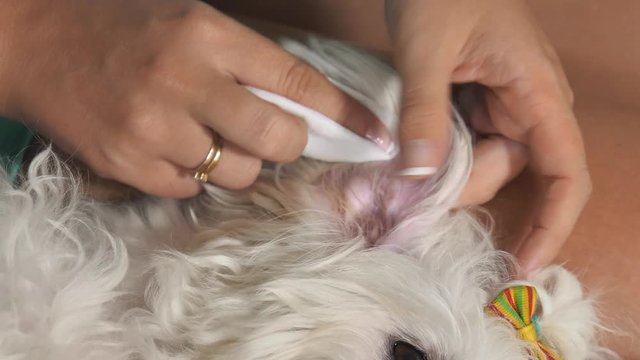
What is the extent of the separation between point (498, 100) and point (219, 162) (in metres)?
0.33

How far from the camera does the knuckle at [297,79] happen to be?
880 millimetres

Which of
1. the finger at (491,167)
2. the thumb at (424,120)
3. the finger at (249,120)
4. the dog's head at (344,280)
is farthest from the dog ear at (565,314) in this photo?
the finger at (249,120)

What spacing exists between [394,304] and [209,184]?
0.90 feet

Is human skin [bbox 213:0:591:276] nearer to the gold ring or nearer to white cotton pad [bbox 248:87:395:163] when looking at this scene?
white cotton pad [bbox 248:87:395:163]

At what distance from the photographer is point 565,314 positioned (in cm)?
95

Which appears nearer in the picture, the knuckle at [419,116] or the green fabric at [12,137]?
the knuckle at [419,116]

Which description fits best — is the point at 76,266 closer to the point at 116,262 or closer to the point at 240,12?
the point at 116,262

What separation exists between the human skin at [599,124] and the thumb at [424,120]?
0.21m

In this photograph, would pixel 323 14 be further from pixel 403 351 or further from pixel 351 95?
pixel 403 351

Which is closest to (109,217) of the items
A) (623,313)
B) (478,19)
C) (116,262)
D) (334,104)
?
(116,262)

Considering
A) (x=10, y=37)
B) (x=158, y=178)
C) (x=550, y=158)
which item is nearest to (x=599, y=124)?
(x=550, y=158)

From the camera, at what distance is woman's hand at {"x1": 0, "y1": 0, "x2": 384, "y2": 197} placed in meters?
0.86

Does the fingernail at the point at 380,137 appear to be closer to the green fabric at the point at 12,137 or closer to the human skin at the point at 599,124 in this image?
the human skin at the point at 599,124

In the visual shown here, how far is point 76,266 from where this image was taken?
879 millimetres
